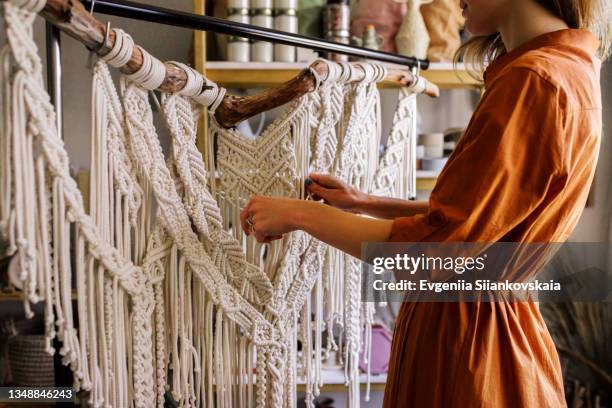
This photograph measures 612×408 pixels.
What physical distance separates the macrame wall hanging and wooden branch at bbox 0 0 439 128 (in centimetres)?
1

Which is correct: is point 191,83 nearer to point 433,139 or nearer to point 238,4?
point 238,4

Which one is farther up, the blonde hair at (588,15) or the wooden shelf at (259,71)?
the wooden shelf at (259,71)

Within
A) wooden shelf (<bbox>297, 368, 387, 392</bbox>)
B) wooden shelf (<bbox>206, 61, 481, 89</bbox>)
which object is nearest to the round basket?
wooden shelf (<bbox>297, 368, 387, 392</bbox>)

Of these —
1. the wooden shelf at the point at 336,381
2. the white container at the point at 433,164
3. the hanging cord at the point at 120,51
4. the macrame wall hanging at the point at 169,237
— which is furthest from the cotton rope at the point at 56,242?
the white container at the point at 433,164

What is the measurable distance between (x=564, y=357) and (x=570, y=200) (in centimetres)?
128

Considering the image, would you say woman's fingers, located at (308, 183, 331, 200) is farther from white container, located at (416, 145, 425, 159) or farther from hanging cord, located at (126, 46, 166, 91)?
white container, located at (416, 145, 425, 159)

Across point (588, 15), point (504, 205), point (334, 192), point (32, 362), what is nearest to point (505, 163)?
point (504, 205)

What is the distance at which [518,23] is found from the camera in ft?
2.31

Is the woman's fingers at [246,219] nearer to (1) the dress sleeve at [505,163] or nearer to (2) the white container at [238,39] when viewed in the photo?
(1) the dress sleeve at [505,163]

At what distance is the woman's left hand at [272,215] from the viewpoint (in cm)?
72

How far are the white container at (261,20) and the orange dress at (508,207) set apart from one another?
912 mm

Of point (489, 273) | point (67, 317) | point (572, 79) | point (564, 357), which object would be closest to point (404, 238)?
point (489, 273)

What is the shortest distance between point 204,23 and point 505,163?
44 centimetres

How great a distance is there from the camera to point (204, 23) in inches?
30.9
